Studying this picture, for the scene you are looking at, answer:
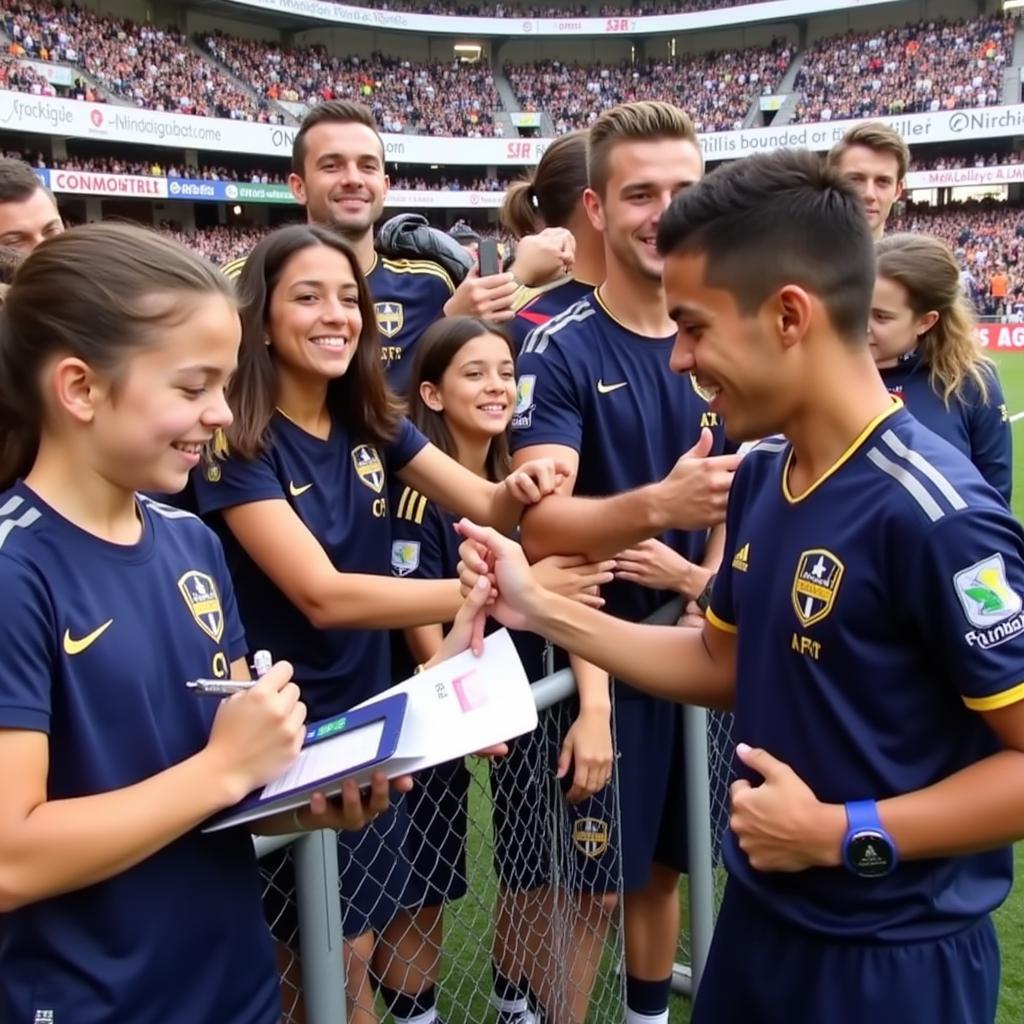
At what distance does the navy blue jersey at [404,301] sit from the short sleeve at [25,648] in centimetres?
248

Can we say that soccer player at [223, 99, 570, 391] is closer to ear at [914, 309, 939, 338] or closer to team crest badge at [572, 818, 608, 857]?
ear at [914, 309, 939, 338]

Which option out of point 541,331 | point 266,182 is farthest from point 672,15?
point 541,331

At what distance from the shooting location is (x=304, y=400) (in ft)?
8.35

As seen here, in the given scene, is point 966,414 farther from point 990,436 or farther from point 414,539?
point 414,539

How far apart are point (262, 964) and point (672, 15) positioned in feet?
163

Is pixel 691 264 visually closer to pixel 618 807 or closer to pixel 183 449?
pixel 183 449

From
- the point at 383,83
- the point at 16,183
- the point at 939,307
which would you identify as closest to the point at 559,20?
the point at 383,83

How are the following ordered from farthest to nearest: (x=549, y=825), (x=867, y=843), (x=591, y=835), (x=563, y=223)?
(x=563, y=223)
(x=591, y=835)
(x=549, y=825)
(x=867, y=843)

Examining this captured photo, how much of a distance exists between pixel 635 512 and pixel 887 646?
0.72 meters

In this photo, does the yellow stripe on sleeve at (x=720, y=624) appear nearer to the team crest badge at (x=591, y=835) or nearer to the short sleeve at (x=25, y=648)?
the team crest badge at (x=591, y=835)

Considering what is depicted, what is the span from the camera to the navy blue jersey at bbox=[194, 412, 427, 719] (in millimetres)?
2445

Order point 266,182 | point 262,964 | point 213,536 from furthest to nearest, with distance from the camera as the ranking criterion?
point 266,182 < point 213,536 < point 262,964

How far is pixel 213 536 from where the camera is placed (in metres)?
1.84

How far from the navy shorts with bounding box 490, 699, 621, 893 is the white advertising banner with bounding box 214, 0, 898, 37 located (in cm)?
4297
